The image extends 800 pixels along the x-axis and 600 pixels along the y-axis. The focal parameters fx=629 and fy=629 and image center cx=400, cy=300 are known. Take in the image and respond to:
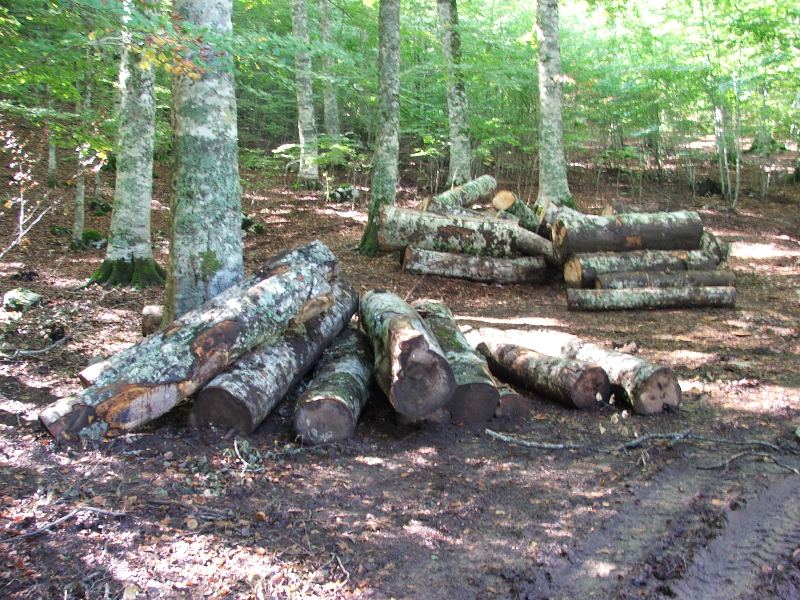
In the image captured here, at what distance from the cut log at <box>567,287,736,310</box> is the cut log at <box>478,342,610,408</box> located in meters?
3.13

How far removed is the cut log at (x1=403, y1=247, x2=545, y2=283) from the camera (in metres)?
10.7

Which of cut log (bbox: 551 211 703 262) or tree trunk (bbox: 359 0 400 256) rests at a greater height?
tree trunk (bbox: 359 0 400 256)

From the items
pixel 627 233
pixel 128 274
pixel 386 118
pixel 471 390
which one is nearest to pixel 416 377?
pixel 471 390

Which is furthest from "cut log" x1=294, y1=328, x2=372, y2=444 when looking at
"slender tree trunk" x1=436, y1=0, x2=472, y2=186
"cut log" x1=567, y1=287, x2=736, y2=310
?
"slender tree trunk" x1=436, y1=0, x2=472, y2=186

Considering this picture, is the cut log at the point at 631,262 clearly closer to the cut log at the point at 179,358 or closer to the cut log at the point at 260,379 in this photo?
the cut log at the point at 260,379

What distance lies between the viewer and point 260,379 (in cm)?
484

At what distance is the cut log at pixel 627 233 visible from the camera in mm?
9945

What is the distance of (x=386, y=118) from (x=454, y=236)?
8.41ft

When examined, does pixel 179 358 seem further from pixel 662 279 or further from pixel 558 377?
pixel 662 279

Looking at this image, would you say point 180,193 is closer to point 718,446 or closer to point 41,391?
point 41,391

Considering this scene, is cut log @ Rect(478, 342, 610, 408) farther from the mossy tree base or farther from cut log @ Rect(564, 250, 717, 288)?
the mossy tree base

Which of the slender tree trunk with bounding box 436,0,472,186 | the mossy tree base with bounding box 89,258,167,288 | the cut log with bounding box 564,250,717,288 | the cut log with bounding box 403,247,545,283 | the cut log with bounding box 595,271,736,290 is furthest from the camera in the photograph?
the slender tree trunk with bounding box 436,0,472,186

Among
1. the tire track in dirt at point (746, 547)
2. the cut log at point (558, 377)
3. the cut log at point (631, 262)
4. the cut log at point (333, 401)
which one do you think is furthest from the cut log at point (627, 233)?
the tire track in dirt at point (746, 547)

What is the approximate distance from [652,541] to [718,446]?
1.66 meters
